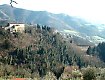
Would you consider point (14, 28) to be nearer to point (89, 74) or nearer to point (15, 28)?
point (15, 28)

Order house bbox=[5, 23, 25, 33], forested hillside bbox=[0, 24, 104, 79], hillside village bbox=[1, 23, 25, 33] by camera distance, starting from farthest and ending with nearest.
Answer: house bbox=[5, 23, 25, 33] → hillside village bbox=[1, 23, 25, 33] → forested hillside bbox=[0, 24, 104, 79]

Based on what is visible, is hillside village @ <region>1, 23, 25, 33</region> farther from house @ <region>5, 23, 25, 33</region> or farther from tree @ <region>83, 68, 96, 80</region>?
tree @ <region>83, 68, 96, 80</region>

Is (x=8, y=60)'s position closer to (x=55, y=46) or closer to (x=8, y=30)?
(x=8, y=30)

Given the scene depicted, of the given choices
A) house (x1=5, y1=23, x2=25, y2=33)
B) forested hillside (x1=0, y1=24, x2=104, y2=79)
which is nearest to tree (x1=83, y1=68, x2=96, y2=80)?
forested hillside (x1=0, y1=24, x2=104, y2=79)

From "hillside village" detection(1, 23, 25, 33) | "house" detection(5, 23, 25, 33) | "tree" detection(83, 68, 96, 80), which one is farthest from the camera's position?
"house" detection(5, 23, 25, 33)

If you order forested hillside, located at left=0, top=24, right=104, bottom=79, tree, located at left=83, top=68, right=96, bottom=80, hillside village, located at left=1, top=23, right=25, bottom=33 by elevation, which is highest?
tree, located at left=83, top=68, right=96, bottom=80

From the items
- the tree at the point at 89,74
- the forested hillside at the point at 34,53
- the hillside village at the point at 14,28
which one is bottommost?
the forested hillside at the point at 34,53

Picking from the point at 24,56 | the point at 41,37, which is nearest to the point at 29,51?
the point at 24,56

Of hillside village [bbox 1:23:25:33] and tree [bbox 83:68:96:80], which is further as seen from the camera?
hillside village [bbox 1:23:25:33]

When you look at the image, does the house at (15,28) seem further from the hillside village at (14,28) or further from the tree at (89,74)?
the tree at (89,74)

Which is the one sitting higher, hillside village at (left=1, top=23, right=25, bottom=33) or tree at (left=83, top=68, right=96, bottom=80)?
tree at (left=83, top=68, right=96, bottom=80)

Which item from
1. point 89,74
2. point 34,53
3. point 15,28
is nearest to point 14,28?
point 15,28

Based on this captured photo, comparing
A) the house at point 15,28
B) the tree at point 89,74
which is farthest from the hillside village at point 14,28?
the tree at point 89,74

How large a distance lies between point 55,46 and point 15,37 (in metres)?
30.8
